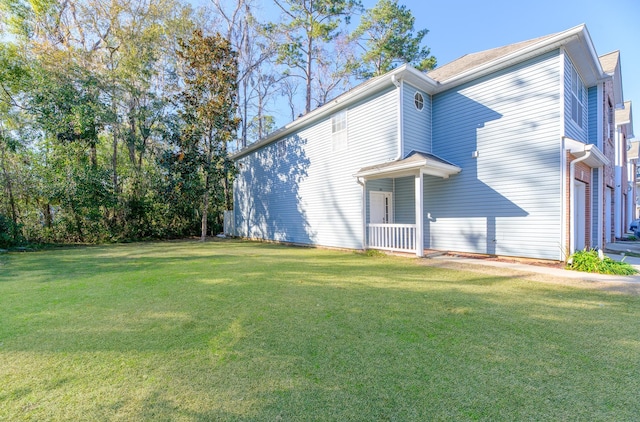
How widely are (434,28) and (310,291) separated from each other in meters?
20.5

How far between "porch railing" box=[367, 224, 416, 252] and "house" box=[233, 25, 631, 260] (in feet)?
0.11

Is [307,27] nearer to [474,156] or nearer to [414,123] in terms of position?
[414,123]

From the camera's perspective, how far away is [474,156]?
26.9 feet

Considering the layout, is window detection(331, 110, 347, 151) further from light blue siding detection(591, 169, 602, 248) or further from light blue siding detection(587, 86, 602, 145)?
light blue siding detection(591, 169, 602, 248)

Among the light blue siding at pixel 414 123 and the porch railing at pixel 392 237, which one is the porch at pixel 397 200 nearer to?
the porch railing at pixel 392 237

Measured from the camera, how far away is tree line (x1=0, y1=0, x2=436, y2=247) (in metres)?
12.0

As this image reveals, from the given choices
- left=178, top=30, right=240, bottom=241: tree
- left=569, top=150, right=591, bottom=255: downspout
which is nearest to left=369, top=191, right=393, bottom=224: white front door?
left=569, top=150, right=591, bottom=255: downspout

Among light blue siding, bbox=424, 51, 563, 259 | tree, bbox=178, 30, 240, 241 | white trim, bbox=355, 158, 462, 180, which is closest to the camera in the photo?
light blue siding, bbox=424, 51, 563, 259

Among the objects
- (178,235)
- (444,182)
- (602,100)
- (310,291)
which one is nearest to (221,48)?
(178,235)

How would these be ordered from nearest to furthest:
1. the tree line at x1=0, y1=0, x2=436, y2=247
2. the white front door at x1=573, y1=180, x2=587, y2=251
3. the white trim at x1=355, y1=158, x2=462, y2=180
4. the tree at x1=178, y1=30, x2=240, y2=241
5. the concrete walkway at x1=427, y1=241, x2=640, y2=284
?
the concrete walkway at x1=427, y1=241, x2=640, y2=284 → the white trim at x1=355, y1=158, x2=462, y2=180 → the white front door at x1=573, y1=180, x2=587, y2=251 → the tree line at x1=0, y1=0, x2=436, y2=247 → the tree at x1=178, y1=30, x2=240, y2=241

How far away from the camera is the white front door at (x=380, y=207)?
382 inches

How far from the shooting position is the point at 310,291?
16.1 feet

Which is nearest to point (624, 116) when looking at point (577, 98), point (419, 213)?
point (577, 98)

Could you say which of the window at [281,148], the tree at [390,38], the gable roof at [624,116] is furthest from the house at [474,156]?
the tree at [390,38]
